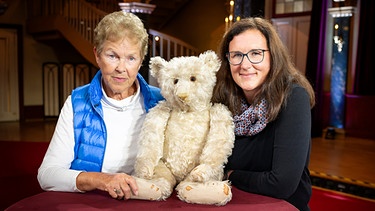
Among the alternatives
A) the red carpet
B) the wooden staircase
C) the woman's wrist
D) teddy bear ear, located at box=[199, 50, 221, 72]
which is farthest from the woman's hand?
the wooden staircase

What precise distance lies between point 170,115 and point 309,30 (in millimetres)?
7318

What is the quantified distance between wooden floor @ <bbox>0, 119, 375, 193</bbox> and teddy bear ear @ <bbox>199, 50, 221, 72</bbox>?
3.55 metres

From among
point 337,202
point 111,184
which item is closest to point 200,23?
point 337,202

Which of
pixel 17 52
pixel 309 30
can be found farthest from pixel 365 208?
pixel 17 52

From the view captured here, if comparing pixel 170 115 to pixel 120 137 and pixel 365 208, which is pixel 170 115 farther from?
pixel 365 208

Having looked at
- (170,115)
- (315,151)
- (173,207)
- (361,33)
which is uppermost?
(361,33)

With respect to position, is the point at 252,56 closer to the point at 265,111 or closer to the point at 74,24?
the point at 265,111

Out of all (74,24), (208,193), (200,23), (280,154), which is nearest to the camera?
(208,193)

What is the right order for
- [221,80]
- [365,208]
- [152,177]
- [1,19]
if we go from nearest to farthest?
1. [152,177]
2. [221,80]
3. [365,208]
4. [1,19]

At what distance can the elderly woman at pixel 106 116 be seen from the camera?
1.72m

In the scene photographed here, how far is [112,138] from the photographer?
1.85 m

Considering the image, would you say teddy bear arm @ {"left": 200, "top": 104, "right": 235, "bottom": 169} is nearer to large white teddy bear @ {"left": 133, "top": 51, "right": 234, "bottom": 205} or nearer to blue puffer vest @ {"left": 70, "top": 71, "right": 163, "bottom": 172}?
large white teddy bear @ {"left": 133, "top": 51, "right": 234, "bottom": 205}

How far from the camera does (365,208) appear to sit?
13.0ft

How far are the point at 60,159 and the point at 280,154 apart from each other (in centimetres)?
86
